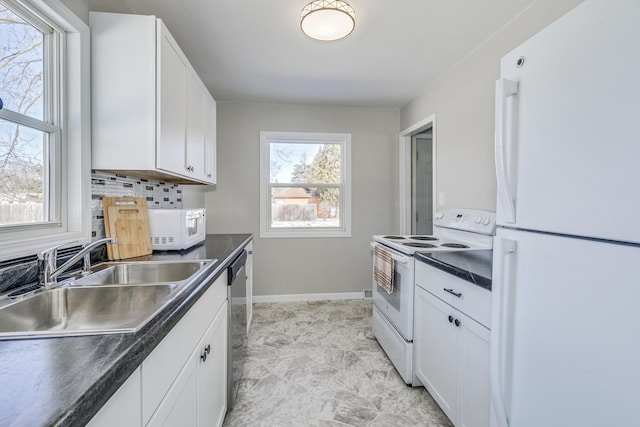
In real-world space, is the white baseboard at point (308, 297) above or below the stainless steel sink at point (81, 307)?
below

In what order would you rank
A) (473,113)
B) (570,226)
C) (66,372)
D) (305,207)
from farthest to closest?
(305,207), (473,113), (570,226), (66,372)

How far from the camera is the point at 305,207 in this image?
12.0 feet

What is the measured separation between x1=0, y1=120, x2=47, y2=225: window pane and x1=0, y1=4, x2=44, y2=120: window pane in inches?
3.8

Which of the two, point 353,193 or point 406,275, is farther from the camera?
point 353,193

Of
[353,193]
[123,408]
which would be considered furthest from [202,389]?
[353,193]

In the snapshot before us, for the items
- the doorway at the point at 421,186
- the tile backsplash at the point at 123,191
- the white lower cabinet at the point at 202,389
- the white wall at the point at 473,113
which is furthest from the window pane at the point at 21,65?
the doorway at the point at 421,186

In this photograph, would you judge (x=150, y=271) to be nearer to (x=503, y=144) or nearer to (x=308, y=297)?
(x=503, y=144)

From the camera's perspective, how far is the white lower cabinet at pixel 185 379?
0.63 m

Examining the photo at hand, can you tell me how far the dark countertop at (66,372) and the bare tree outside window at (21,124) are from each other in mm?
832

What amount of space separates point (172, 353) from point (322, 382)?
1410 millimetres

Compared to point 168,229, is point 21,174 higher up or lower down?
higher up

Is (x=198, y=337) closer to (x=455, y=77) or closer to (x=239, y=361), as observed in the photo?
(x=239, y=361)

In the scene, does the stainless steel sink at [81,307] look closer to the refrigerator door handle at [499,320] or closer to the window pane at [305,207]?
the refrigerator door handle at [499,320]

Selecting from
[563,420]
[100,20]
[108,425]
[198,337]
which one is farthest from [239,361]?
[100,20]
